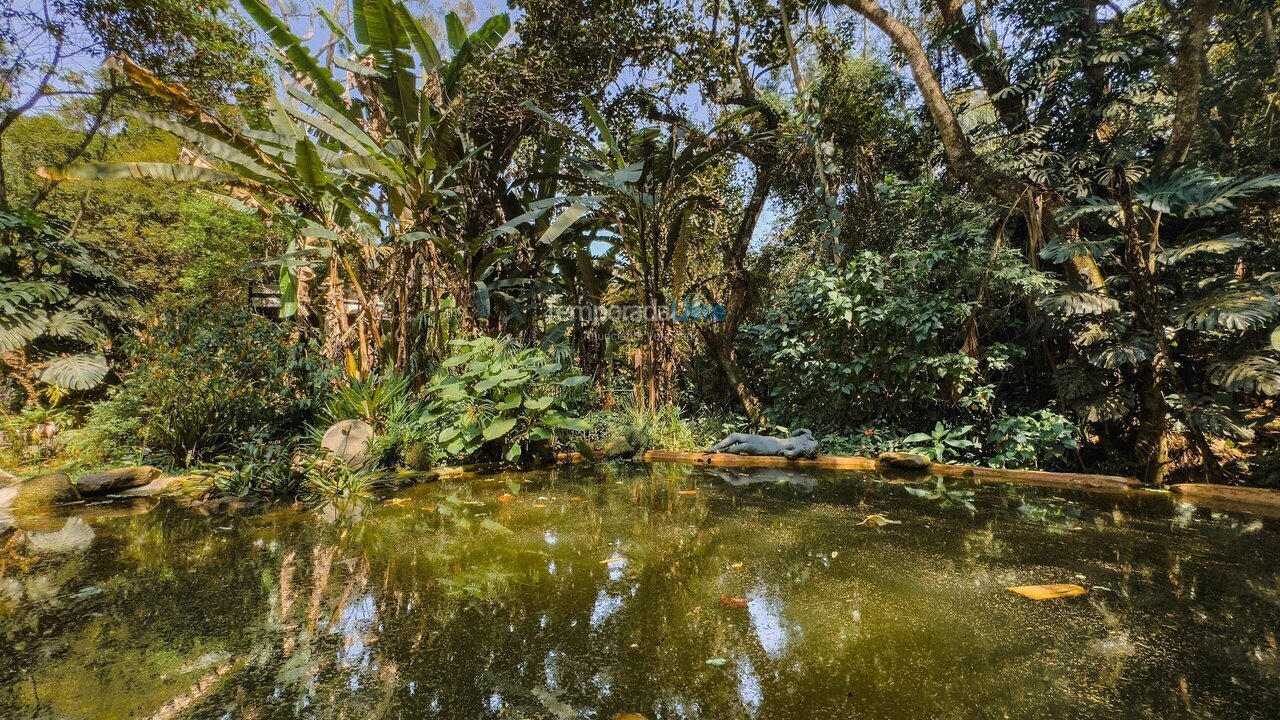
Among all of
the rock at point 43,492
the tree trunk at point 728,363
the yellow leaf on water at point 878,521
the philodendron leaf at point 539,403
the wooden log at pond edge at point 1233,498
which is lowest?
the wooden log at pond edge at point 1233,498

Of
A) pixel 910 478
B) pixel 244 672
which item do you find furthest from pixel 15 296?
pixel 910 478

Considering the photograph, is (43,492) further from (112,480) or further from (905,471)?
(905,471)

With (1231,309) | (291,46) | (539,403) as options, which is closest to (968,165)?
(1231,309)

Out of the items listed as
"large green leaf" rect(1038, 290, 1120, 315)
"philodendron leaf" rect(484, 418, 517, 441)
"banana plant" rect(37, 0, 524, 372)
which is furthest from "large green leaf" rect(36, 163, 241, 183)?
"large green leaf" rect(1038, 290, 1120, 315)

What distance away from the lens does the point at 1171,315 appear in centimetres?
349

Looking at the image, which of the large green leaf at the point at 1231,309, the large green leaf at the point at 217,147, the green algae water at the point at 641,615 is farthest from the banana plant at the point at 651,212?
the large green leaf at the point at 1231,309

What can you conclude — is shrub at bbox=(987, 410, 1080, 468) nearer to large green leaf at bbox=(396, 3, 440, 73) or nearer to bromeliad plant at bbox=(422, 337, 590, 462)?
bromeliad plant at bbox=(422, 337, 590, 462)

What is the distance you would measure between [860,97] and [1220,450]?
4.85 meters

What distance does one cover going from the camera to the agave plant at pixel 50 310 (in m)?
4.55

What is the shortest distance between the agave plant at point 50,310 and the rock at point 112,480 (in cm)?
206

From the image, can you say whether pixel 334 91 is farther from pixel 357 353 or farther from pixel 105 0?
pixel 105 0

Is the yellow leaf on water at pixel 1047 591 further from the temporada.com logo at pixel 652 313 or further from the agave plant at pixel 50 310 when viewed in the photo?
the agave plant at pixel 50 310

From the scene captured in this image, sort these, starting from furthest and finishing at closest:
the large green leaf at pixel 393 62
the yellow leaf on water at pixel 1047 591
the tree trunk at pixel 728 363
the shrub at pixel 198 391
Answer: the tree trunk at pixel 728 363 < the large green leaf at pixel 393 62 < the shrub at pixel 198 391 < the yellow leaf on water at pixel 1047 591

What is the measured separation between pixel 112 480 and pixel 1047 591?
5091 mm
